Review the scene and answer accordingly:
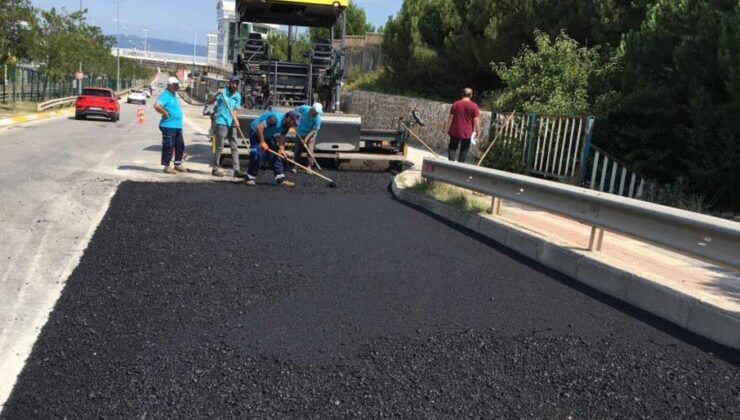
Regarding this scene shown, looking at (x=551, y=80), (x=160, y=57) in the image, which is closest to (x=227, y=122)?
(x=551, y=80)

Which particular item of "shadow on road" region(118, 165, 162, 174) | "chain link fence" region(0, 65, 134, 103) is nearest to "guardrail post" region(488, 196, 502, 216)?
"shadow on road" region(118, 165, 162, 174)

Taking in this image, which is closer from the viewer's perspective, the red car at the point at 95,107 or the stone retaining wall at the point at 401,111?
the stone retaining wall at the point at 401,111

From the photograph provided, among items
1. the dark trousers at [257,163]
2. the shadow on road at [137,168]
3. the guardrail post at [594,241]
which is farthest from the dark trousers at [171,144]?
the guardrail post at [594,241]

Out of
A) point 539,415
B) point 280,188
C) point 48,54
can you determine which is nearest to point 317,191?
point 280,188

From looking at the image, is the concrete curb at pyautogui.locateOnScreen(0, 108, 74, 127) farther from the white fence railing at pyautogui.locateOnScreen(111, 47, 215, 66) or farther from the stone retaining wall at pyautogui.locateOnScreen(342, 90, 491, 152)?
the white fence railing at pyautogui.locateOnScreen(111, 47, 215, 66)

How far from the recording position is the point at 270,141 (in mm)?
10945

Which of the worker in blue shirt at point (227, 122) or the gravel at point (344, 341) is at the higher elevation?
the worker in blue shirt at point (227, 122)

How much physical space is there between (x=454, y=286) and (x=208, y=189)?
540 cm

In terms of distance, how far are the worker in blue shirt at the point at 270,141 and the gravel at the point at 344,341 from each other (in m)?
3.91

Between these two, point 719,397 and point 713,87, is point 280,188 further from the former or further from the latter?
point 719,397

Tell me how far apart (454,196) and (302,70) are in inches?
262

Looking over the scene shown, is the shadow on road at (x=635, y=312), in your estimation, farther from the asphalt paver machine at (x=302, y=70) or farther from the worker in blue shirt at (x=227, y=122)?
the asphalt paver machine at (x=302, y=70)

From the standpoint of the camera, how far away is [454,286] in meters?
5.40

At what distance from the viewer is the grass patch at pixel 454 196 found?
8344 mm
